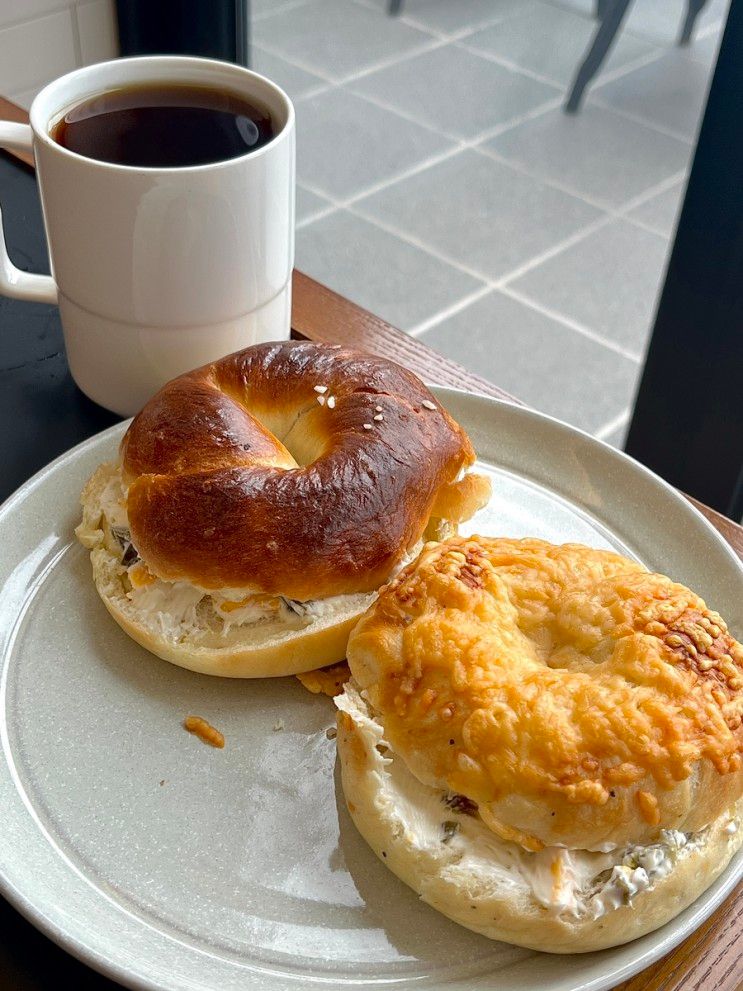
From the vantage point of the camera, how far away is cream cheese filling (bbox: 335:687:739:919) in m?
0.75

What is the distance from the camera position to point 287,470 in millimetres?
959

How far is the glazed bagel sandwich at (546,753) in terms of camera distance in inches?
29.6

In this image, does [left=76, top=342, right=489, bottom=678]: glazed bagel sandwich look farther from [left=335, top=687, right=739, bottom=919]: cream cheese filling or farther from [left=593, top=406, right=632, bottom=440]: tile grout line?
[left=593, top=406, right=632, bottom=440]: tile grout line

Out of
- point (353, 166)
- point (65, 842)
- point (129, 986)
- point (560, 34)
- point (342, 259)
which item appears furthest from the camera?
point (560, 34)

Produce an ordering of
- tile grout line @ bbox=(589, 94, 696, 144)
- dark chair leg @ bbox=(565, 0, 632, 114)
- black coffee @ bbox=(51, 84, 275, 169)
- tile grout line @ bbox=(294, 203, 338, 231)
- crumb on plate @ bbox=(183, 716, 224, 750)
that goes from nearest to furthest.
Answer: crumb on plate @ bbox=(183, 716, 224, 750) < black coffee @ bbox=(51, 84, 275, 169) < tile grout line @ bbox=(294, 203, 338, 231) < dark chair leg @ bbox=(565, 0, 632, 114) < tile grout line @ bbox=(589, 94, 696, 144)

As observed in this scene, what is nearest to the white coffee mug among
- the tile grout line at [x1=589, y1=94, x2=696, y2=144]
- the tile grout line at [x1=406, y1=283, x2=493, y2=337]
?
the tile grout line at [x1=406, y1=283, x2=493, y2=337]

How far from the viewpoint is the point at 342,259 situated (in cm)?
318

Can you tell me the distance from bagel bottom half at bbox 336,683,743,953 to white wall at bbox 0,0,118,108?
1971mm

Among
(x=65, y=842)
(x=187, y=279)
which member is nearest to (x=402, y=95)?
(x=187, y=279)

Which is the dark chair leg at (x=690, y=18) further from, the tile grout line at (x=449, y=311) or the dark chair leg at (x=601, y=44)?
the tile grout line at (x=449, y=311)

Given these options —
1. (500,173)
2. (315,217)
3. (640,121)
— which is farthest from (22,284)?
(640,121)

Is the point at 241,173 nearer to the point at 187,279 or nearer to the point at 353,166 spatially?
the point at 187,279

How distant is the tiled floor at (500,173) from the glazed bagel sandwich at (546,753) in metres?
1.95

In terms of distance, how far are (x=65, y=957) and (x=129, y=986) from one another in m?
0.08
